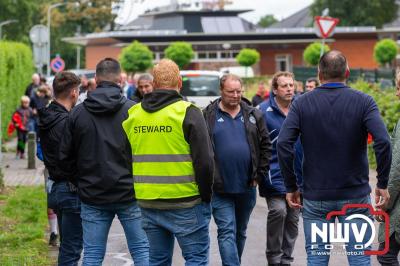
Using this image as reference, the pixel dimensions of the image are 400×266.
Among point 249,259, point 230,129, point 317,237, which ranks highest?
point 230,129

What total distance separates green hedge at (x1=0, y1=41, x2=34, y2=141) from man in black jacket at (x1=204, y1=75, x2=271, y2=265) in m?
15.3

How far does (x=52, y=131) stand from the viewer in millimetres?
8047

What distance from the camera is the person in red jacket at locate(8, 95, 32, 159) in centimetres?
2277

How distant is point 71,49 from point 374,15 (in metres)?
39.1

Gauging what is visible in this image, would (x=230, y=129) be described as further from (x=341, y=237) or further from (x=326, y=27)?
(x=326, y=27)

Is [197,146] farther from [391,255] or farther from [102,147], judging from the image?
[391,255]

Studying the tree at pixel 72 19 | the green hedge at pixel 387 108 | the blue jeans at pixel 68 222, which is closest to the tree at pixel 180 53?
the tree at pixel 72 19

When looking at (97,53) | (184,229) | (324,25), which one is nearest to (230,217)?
(184,229)

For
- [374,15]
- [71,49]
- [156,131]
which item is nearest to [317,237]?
[156,131]

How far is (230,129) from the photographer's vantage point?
8.40 metres

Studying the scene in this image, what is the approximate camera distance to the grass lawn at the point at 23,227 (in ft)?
32.8

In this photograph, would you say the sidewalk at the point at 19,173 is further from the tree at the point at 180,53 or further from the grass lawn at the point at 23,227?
the tree at the point at 180,53

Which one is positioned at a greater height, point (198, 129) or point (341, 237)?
point (198, 129)

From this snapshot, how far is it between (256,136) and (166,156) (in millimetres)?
2190
